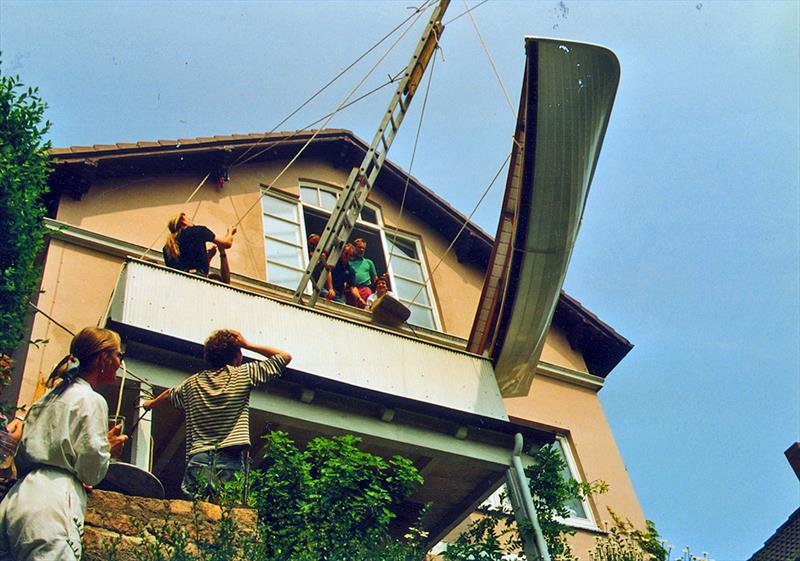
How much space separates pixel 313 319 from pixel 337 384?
89cm

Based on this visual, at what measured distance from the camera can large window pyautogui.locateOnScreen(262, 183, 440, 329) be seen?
1411 centimetres

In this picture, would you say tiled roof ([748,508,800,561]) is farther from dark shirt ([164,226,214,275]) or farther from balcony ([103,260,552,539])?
dark shirt ([164,226,214,275])

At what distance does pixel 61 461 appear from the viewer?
5.48 metres

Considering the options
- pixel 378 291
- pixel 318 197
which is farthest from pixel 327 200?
pixel 378 291

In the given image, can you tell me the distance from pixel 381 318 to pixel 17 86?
5.23 metres

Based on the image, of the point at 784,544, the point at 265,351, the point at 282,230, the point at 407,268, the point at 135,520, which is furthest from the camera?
the point at 407,268

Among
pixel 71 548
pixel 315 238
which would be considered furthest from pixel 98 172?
pixel 71 548

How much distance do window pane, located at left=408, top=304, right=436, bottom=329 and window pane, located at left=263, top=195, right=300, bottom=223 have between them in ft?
6.64

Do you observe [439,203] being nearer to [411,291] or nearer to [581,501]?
[411,291]

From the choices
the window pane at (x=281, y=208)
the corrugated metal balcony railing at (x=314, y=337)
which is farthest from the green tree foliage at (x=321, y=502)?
the window pane at (x=281, y=208)

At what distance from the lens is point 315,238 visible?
14.4 metres

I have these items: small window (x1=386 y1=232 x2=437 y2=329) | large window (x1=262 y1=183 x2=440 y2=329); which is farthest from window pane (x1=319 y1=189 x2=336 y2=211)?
small window (x1=386 y1=232 x2=437 y2=329)

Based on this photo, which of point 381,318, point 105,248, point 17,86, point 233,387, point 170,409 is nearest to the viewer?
point 233,387

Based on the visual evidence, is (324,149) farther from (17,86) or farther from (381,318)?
(17,86)
